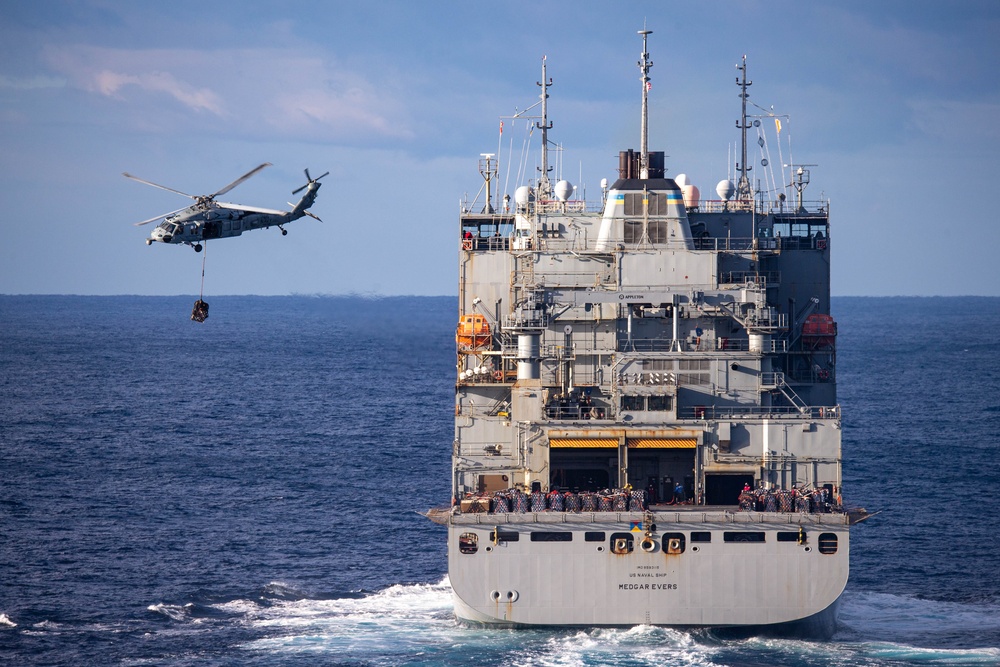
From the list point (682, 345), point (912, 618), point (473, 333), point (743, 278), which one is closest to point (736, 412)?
point (682, 345)

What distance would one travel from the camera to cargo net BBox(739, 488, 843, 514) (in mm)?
49906

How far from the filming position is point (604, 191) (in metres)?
64.9

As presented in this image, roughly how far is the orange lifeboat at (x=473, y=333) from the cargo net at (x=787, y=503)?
14272 mm

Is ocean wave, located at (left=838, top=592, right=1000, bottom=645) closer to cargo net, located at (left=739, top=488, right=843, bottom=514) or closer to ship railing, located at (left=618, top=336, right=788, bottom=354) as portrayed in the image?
cargo net, located at (left=739, top=488, right=843, bottom=514)

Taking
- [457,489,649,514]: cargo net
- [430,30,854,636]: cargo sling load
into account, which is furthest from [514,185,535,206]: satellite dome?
[457,489,649,514]: cargo net

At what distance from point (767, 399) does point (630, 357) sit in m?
5.99

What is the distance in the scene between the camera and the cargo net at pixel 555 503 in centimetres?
5028

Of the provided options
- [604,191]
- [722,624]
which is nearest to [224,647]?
[722,624]

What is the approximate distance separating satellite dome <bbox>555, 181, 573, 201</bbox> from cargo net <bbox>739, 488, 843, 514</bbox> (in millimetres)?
20068

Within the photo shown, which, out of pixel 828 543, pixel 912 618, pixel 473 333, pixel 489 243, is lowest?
pixel 912 618

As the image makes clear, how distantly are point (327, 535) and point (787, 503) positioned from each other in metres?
26.9

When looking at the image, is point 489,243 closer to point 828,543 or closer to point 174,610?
point 174,610

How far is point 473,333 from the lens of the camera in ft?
193

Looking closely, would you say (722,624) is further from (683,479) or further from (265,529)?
(265,529)
